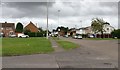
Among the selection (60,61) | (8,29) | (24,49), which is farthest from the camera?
(8,29)

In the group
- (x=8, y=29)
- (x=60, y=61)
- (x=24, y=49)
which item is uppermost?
(x=8, y=29)

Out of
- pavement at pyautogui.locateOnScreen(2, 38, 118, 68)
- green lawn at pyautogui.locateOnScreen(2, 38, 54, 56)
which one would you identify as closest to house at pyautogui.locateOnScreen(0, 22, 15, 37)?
green lawn at pyautogui.locateOnScreen(2, 38, 54, 56)

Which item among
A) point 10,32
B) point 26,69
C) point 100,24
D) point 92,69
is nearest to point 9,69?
point 26,69

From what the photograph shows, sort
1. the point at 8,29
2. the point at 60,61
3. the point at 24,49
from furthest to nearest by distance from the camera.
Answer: the point at 8,29 < the point at 24,49 < the point at 60,61

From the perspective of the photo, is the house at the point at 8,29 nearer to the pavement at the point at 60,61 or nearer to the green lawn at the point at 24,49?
the green lawn at the point at 24,49

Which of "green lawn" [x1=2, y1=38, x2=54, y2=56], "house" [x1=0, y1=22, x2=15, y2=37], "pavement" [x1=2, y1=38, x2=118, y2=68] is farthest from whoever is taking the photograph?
"house" [x1=0, y1=22, x2=15, y2=37]

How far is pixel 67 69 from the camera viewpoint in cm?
1101

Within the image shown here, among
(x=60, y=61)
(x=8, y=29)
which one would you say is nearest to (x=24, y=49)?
(x=60, y=61)

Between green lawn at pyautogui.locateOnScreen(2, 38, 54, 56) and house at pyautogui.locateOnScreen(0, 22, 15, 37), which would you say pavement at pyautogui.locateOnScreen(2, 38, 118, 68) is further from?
house at pyautogui.locateOnScreen(0, 22, 15, 37)

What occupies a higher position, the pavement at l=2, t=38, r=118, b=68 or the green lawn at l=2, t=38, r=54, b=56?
the green lawn at l=2, t=38, r=54, b=56

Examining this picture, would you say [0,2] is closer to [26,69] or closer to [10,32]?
[26,69]

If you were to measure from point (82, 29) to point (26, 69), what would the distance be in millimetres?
144931

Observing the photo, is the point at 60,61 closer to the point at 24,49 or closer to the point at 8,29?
the point at 24,49

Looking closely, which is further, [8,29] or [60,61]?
[8,29]
